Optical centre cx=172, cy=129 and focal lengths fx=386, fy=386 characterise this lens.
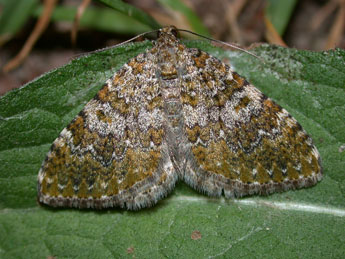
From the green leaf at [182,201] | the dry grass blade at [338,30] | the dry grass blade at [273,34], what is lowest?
the green leaf at [182,201]

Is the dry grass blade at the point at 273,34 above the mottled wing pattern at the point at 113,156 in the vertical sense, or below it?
above

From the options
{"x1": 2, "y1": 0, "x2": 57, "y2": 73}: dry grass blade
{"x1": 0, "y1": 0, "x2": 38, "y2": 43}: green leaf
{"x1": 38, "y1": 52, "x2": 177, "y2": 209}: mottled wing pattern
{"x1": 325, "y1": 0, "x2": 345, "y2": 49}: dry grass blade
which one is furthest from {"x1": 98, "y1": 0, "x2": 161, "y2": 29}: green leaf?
{"x1": 325, "y1": 0, "x2": 345, "y2": 49}: dry grass blade

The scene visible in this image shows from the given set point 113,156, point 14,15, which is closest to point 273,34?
point 113,156

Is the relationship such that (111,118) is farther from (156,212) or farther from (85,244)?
(85,244)

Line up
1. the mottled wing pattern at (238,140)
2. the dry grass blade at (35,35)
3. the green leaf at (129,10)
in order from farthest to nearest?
the dry grass blade at (35,35) → the green leaf at (129,10) → the mottled wing pattern at (238,140)

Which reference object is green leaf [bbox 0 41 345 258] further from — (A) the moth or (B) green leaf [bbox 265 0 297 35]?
(B) green leaf [bbox 265 0 297 35]

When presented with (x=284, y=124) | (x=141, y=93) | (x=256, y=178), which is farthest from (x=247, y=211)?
(x=141, y=93)

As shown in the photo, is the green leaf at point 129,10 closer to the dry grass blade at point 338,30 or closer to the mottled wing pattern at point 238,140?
the mottled wing pattern at point 238,140

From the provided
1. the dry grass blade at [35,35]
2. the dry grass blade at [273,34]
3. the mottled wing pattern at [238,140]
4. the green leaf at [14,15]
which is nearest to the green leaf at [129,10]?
the mottled wing pattern at [238,140]
